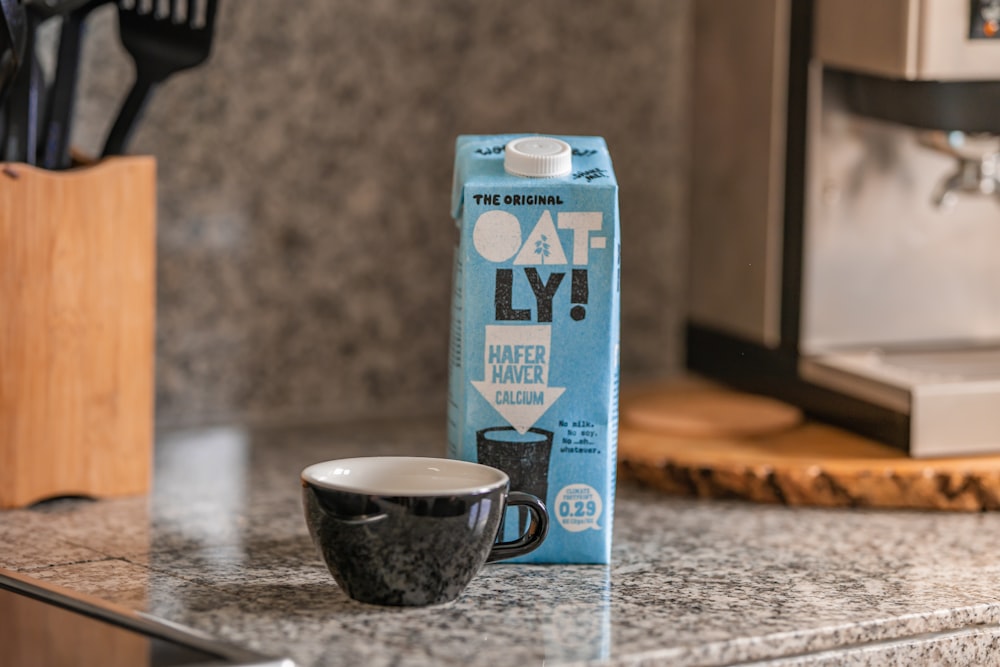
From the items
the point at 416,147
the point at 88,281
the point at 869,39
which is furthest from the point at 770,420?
the point at 88,281

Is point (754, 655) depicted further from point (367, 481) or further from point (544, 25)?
point (544, 25)

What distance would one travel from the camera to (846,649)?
69cm

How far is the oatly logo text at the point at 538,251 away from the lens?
0.75 metres

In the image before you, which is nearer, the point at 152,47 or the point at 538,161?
the point at 538,161

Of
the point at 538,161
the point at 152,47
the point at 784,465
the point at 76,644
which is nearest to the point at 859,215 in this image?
the point at 784,465

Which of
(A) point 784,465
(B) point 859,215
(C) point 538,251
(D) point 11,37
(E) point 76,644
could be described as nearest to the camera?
(E) point 76,644

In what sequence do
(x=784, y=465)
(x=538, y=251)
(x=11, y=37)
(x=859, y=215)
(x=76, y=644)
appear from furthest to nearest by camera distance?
1. (x=859, y=215)
2. (x=784, y=465)
3. (x=11, y=37)
4. (x=538, y=251)
5. (x=76, y=644)

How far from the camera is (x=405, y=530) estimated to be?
67 centimetres

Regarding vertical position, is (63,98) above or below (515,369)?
above

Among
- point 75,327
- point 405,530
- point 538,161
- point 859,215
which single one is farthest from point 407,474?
point 859,215

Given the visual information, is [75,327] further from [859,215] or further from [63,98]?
[859,215]

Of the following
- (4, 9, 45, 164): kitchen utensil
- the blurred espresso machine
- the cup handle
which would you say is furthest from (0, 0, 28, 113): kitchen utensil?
the blurred espresso machine

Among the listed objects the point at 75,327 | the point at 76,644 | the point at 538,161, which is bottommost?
the point at 76,644

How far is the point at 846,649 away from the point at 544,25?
0.78m
